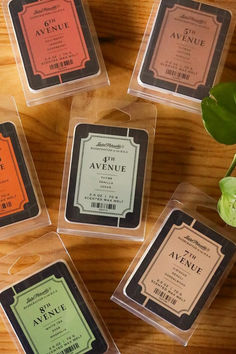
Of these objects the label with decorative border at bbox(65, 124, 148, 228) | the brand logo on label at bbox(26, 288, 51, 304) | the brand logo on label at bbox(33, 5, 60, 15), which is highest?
the brand logo on label at bbox(33, 5, 60, 15)

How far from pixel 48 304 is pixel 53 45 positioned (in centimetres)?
43

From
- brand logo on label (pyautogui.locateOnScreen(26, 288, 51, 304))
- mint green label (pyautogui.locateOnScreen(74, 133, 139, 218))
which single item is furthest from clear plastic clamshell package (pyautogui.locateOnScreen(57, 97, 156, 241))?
brand logo on label (pyautogui.locateOnScreen(26, 288, 51, 304))

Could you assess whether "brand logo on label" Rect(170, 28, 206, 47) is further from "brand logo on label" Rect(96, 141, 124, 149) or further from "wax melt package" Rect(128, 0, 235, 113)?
"brand logo on label" Rect(96, 141, 124, 149)

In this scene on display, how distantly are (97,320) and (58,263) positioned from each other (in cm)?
11

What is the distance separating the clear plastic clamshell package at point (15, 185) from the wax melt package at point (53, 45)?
0.06 meters

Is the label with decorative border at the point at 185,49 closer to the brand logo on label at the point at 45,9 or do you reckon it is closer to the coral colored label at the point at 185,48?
the coral colored label at the point at 185,48

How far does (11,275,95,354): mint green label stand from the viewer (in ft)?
2.69

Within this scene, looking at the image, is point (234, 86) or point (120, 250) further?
point (120, 250)

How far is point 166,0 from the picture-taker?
865 mm

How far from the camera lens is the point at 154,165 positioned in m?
0.86

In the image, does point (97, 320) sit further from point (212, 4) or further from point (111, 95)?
point (212, 4)

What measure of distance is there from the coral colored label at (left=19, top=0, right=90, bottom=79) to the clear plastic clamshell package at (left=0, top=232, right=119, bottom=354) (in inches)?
11.1

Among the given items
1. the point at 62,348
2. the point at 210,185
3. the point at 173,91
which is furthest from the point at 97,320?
the point at 173,91

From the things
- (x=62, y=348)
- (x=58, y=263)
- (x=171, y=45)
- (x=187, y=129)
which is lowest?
(x=62, y=348)
